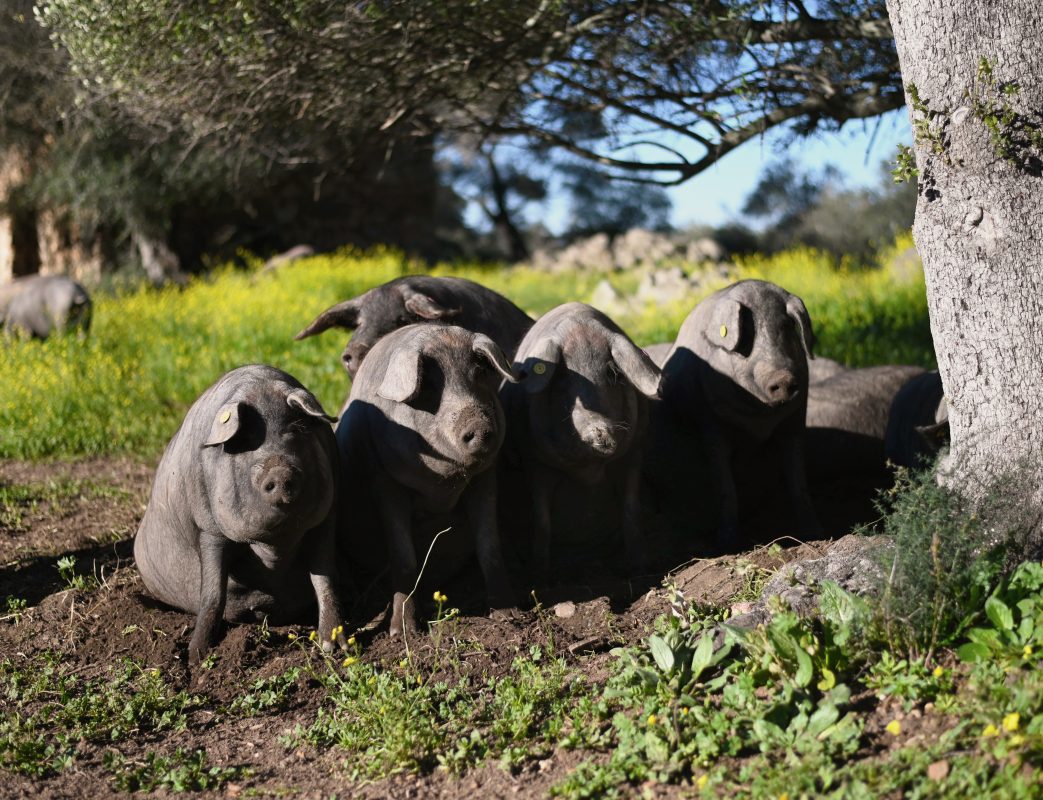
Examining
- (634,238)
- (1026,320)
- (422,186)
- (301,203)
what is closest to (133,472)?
(1026,320)

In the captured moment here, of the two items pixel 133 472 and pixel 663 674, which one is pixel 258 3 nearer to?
pixel 133 472

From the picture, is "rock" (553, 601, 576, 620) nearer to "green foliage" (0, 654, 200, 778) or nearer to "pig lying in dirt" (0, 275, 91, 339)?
"green foliage" (0, 654, 200, 778)

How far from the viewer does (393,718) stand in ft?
13.4

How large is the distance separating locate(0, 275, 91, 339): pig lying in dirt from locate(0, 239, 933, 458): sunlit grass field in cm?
35

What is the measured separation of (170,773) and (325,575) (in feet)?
4.15

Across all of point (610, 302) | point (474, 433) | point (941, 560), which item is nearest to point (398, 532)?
point (474, 433)

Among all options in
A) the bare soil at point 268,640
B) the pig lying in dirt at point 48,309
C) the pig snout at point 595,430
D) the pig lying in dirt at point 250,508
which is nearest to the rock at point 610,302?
the pig lying in dirt at point 48,309

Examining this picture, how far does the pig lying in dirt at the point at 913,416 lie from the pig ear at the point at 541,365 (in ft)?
6.91

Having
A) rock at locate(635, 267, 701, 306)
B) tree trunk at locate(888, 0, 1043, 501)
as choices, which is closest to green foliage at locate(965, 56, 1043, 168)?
tree trunk at locate(888, 0, 1043, 501)

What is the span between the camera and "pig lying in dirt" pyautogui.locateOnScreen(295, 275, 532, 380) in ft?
21.8

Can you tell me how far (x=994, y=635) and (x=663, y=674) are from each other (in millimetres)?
1117

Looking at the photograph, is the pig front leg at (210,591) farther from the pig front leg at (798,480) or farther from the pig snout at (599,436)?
the pig front leg at (798,480)

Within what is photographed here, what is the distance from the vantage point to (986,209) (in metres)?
4.45

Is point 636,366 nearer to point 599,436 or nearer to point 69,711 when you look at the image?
point 599,436
